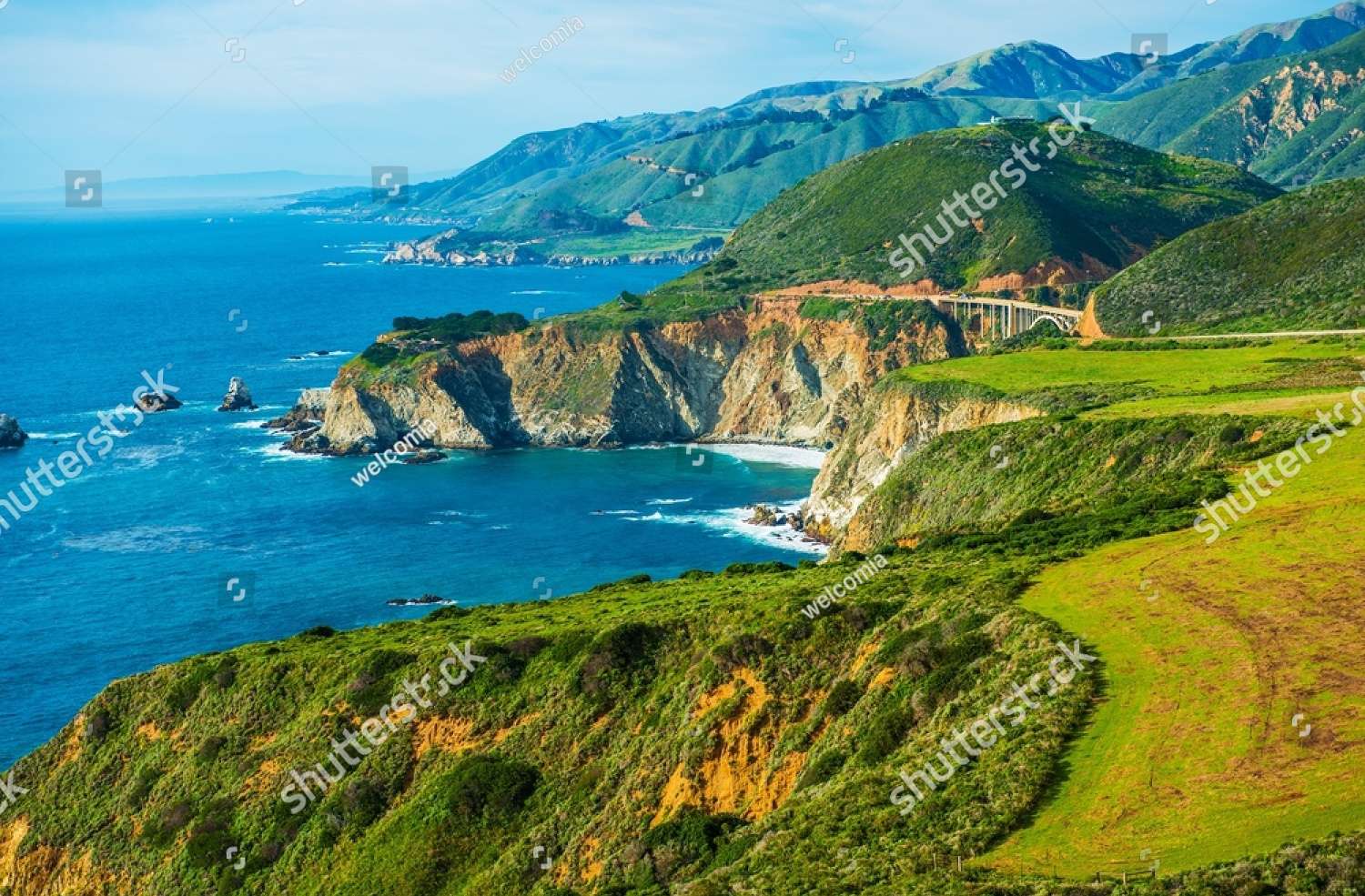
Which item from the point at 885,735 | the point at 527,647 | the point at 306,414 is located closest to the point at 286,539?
the point at 306,414

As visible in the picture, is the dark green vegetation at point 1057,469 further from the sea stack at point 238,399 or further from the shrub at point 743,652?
the sea stack at point 238,399

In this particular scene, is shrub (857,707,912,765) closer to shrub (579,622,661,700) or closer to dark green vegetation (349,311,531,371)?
shrub (579,622,661,700)

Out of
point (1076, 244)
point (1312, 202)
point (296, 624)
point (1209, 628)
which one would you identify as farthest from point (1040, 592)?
point (1076, 244)

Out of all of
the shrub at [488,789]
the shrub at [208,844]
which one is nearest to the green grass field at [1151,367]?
the shrub at [488,789]

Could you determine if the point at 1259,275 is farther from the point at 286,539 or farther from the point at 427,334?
the point at 427,334

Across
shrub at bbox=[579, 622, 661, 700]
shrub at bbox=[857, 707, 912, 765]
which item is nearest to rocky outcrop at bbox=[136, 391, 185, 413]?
shrub at bbox=[579, 622, 661, 700]
